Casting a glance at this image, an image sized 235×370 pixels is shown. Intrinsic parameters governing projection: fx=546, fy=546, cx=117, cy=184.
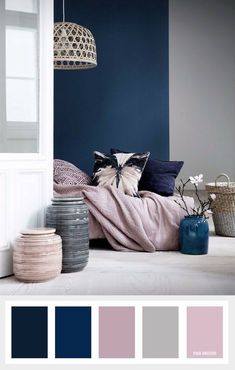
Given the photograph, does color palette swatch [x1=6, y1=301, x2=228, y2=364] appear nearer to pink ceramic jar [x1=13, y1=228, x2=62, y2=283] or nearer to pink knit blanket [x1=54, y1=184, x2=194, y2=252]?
pink ceramic jar [x1=13, y1=228, x2=62, y2=283]

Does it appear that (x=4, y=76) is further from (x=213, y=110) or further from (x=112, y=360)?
(x=213, y=110)

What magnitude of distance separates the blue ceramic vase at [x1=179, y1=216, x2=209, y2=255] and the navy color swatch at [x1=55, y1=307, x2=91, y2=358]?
240cm

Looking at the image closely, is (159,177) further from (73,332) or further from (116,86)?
(73,332)

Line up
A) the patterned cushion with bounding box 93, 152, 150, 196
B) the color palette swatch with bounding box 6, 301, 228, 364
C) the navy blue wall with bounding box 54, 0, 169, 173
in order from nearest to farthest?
1. the color palette swatch with bounding box 6, 301, 228, 364
2. the patterned cushion with bounding box 93, 152, 150, 196
3. the navy blue wall with bounding box 54, 0, 169, 173

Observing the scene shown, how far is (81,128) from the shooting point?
739 cm

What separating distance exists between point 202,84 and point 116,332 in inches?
314

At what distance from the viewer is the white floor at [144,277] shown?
306cm

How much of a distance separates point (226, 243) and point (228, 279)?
1.38 m

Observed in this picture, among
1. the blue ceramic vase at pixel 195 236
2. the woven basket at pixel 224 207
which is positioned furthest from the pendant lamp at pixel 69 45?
the blue ceramic vase at pixel 195 236

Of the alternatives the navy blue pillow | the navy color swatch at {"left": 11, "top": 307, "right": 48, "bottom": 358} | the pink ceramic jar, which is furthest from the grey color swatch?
the navy blue pillow

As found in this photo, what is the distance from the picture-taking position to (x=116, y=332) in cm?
176

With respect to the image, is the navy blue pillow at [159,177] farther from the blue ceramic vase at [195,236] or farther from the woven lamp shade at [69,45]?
the woven lamp shade at [69,45]

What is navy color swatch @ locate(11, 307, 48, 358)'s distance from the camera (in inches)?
68.2

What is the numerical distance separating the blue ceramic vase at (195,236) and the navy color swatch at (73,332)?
7.86 ft
